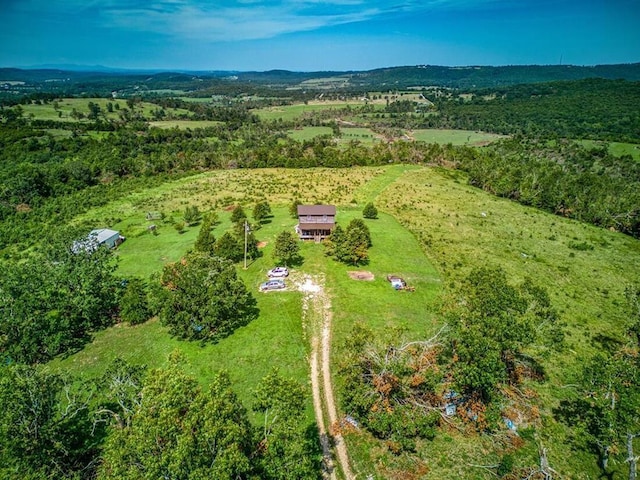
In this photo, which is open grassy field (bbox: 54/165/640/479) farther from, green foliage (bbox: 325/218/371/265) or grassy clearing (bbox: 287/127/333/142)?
grassy clearing (bbox: 287/127/333/142)

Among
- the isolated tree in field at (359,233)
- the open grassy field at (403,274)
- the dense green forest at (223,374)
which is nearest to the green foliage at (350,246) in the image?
the isolated tree in field at (359,233)

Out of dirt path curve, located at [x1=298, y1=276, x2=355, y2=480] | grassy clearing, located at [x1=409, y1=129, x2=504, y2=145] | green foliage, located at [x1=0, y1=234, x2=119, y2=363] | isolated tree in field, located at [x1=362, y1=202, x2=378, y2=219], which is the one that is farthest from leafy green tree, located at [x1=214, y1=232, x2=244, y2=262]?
grassy clearing, located at [x1=409, y1=129, x2=504, y2=145]

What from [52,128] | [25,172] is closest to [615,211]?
[25,172]

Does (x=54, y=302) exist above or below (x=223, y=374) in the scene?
below

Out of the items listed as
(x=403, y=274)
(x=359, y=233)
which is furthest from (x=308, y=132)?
(x=403, y=274)

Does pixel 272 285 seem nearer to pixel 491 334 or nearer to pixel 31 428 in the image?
pixel 491 334

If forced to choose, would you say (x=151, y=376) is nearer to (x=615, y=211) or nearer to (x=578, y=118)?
(x=615, y=211)
